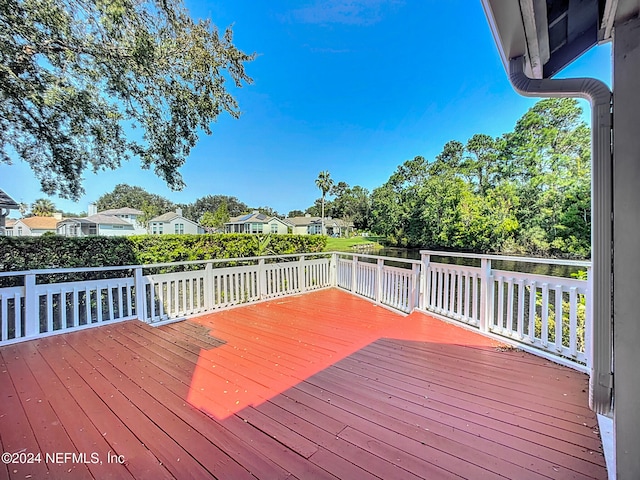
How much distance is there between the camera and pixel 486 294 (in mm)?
3283

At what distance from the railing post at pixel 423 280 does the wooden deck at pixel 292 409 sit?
917 mm

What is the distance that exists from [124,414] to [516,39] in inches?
131

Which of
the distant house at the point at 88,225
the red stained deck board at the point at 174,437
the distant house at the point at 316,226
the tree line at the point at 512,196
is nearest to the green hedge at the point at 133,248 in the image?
the red stained deck board at the point at 174,437

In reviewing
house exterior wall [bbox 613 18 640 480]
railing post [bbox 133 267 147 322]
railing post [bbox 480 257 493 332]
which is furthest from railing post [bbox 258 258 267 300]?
house exterior wall [bbox 613 18 640 480]

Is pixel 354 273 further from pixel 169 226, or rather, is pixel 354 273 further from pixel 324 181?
pixel 324 181

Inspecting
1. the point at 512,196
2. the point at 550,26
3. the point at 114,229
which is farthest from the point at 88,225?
the point at 512,196

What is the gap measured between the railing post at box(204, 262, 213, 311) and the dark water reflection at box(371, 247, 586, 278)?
30.9 feet

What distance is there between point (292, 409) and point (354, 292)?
4.17 meters

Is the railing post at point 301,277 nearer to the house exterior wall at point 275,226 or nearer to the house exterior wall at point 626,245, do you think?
the house exterior wall at point 626,245

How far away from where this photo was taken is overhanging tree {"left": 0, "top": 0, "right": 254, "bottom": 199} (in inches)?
173

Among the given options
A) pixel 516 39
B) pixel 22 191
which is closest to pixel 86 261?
pixel 22 191

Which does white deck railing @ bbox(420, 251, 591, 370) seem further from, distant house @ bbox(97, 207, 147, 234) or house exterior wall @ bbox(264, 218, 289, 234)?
house exterior wall @ bbox(264, 218, 289, 234)

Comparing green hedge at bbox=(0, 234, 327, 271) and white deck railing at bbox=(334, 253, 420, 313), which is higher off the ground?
green hedge at bbox=(0, 234, 327, 271)

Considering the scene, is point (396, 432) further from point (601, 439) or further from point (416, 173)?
point (416, 173)
